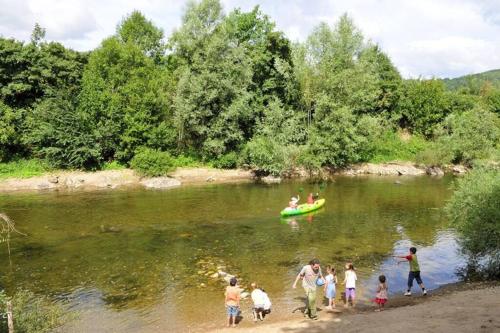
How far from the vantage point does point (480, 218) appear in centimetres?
1958

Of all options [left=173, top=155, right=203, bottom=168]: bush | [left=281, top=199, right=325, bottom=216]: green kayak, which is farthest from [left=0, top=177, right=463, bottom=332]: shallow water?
[left=173, top=155, right=203, bottom=168]: bush

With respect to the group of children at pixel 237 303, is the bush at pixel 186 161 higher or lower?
higher

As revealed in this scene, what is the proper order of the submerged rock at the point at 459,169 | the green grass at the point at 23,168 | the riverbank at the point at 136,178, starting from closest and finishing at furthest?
the riverbank at the point at 136,178 < the green grass at the point at 23,168 < the submerged rock at the point at 459,169

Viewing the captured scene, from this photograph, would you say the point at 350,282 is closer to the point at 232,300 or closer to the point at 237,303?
the point at 237,303

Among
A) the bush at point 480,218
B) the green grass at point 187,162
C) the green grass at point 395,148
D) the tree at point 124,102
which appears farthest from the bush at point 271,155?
the bush at point 480,218

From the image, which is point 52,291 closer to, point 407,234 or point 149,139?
point 407,234

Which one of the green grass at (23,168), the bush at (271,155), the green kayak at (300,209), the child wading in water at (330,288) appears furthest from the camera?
the bush at (271,155)

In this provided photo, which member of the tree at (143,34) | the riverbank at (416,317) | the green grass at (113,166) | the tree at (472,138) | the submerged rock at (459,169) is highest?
the tree at (143,34)

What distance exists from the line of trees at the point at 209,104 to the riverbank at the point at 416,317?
3358 centimetres

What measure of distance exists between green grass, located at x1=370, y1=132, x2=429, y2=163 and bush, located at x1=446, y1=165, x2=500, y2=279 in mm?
39352

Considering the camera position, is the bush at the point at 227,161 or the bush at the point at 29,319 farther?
the bush at the point at 227,161

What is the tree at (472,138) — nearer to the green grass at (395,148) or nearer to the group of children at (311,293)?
the green grass at (395,148)

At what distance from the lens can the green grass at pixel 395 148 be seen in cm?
6144

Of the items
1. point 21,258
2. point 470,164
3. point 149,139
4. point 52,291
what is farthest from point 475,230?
point 470,164
